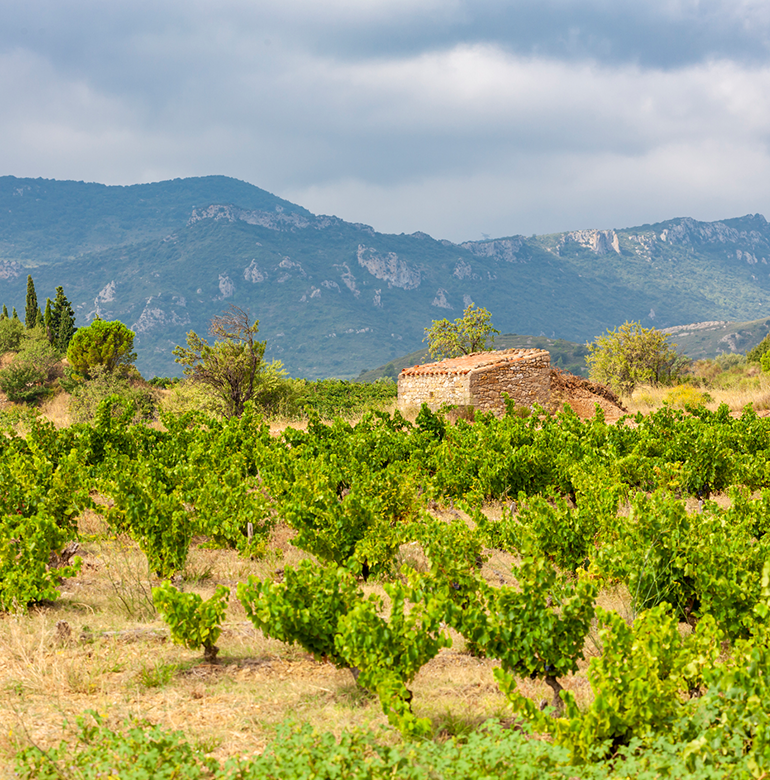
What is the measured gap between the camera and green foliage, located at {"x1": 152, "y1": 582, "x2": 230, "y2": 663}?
4.89 m

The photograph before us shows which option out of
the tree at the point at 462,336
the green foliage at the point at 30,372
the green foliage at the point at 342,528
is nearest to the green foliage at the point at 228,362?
the green foliage at the point at 30,372

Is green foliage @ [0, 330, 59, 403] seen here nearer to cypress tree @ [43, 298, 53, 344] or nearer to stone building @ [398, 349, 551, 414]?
cypress tree @ [43, 298, 53, 344]

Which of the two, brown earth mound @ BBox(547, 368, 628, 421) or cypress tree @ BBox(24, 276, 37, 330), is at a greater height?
cypress tree @ BBox(24, 276, 37, 330)

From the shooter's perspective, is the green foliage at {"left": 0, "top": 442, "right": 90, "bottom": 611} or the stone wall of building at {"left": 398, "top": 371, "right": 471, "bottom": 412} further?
the stone wall of building at {"left": 398, "top": 371, "right": 471, "bottom": 412}

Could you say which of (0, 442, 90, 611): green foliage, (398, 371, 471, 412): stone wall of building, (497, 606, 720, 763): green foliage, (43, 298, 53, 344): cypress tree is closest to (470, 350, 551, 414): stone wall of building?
(398, 371, 471, 412): stone wall of building

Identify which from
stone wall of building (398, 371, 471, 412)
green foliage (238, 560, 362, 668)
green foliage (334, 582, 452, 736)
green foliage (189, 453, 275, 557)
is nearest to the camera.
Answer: green foliage (334, 582, 452, 736)

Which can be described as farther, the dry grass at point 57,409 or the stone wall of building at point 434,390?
the dry grass at point 57,409

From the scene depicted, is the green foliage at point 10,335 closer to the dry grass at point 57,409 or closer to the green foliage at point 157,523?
the dry grass at point 57,409

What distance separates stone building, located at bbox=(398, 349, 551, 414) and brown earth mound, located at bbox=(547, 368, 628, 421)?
76 cm

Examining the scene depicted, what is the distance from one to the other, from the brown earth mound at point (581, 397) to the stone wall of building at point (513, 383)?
0.94 m

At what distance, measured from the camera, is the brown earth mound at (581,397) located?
22734mm

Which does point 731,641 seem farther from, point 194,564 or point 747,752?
point 194,564

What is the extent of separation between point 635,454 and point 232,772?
9163 mm

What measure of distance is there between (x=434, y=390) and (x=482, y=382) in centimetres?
162
